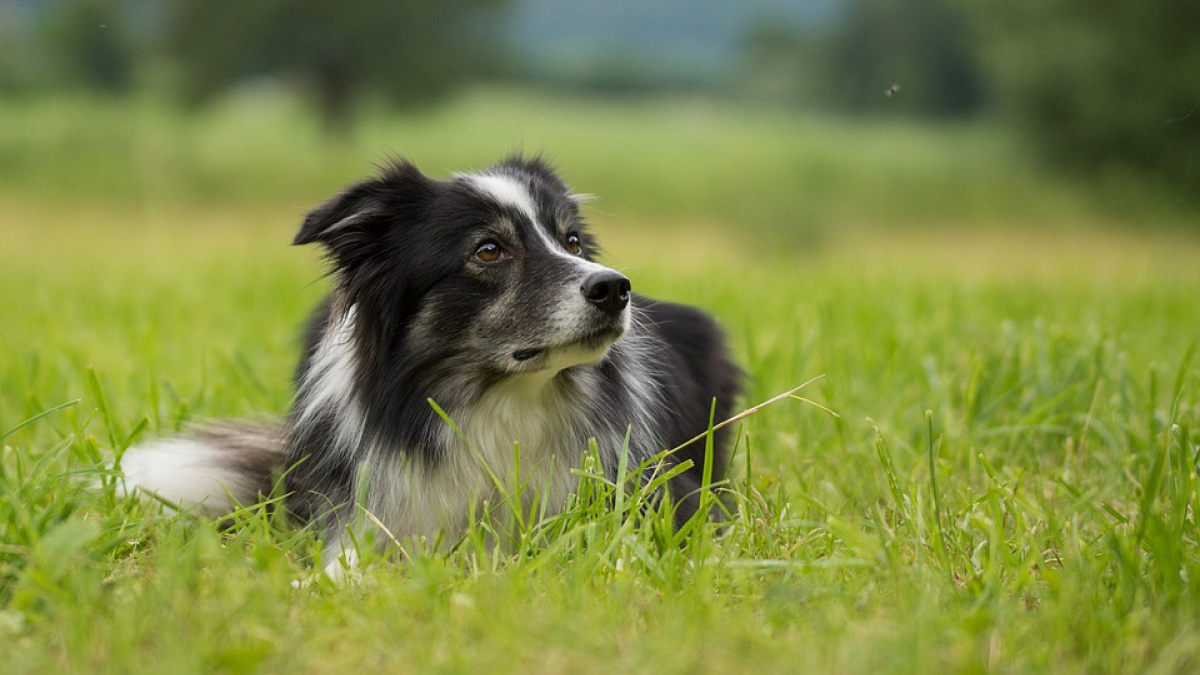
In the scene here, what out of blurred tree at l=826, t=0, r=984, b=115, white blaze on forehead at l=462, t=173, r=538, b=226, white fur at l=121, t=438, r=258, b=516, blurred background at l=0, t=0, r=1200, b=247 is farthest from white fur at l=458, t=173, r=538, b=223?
blurred tree at l=826, t=0, r=984, b=115

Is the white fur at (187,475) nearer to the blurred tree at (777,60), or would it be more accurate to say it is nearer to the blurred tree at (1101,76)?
the blurred tree at (1101,76)

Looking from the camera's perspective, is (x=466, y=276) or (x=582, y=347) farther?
(x=466, y=276)

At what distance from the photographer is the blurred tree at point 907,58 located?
19938 mm

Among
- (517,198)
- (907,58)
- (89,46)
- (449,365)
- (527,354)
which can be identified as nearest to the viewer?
(527,354)

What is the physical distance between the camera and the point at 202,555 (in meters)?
2.55

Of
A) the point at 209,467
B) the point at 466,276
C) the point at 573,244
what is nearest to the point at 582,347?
the point at 466,276

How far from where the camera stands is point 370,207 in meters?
3.21

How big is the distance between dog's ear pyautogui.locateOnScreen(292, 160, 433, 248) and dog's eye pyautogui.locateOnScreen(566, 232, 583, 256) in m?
0.47

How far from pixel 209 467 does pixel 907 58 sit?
63.0 ft

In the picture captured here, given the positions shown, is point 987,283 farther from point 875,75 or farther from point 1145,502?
point 875,75

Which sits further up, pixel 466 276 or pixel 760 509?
pixel 466 276

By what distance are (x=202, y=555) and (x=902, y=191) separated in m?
20.1

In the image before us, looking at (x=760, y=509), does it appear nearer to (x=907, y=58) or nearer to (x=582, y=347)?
(x=582, y=347)

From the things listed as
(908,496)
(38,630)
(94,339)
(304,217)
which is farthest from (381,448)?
(94,339)
